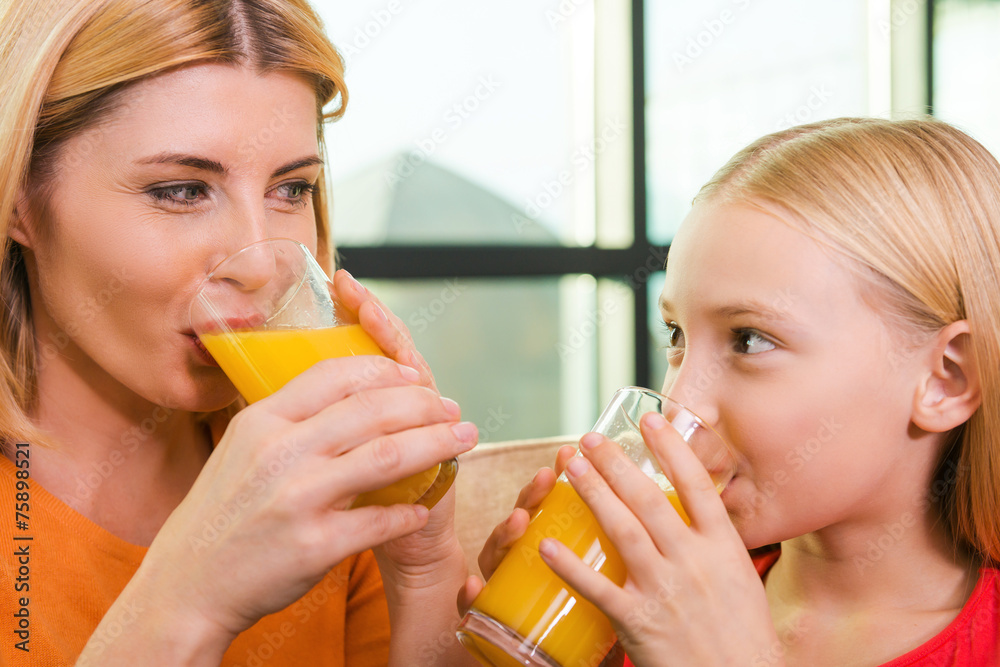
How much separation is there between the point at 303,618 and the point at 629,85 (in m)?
3.00

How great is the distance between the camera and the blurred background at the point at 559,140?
11.0 feet

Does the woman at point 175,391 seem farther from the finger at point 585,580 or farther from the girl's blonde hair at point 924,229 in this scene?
the girl's blonde hair at point 924,229

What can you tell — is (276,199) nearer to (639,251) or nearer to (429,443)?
(429,443)

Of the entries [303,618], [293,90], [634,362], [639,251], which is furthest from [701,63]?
[303,618]

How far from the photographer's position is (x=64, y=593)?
1.17m

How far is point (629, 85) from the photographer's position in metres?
3.66

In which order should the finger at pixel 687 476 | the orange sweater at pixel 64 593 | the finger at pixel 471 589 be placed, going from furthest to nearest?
the orange sweater at pixel 64 593 → the finger at pixel 471 589 → the finger at pixel 687 476

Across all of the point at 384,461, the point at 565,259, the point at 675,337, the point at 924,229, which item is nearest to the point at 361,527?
the point at 384,461

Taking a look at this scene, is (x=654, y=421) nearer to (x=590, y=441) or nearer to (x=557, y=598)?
(x=590, y=441)

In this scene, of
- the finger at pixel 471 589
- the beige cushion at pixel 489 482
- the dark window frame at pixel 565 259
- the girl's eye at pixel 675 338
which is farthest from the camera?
the dark window frame at pixel 565 259

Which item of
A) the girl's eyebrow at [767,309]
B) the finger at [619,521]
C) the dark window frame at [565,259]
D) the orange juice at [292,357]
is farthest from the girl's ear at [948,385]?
the dark window frame at [565,259]

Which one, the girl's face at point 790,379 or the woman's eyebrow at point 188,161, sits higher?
the woman's eyebrow at point 188,161

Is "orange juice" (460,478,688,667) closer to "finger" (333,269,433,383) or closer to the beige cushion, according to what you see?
"finger" (333,269,433,383)

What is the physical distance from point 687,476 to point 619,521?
0.32 feet
